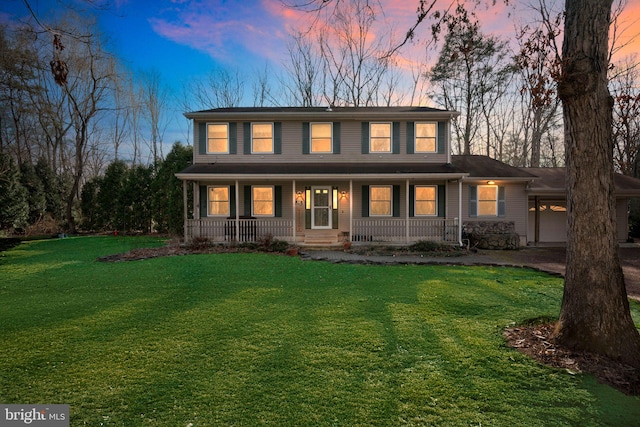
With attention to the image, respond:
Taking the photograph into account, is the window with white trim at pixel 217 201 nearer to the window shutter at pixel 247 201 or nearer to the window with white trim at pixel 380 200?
the window shutter at pixel 247 201

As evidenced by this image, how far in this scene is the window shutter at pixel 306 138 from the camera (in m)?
14.1

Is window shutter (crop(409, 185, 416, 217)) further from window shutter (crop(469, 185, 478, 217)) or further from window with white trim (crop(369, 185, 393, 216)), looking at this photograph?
window shutter (crop(469, 185, 478, 217))

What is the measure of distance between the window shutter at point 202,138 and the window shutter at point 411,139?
934cm

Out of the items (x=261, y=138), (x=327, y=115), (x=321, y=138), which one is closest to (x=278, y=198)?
(x=261, y=138)

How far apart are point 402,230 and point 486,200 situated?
173 inches

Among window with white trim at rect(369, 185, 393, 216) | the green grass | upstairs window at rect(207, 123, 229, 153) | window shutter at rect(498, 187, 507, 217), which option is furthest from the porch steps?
window shutter at rect(498, 187, 507, 217)

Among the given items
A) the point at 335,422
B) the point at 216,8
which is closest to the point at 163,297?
the point at 335,422

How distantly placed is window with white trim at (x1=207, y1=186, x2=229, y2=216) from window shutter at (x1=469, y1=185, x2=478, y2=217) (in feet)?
36.7

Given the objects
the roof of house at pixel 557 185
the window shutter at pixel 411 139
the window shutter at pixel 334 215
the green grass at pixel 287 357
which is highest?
the window shutter at pixel 411 139

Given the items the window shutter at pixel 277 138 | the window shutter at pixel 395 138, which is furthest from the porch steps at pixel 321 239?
the window shutter at pixel 395 138

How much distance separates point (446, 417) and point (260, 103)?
26381 mm

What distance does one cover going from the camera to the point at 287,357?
3396 millimetres

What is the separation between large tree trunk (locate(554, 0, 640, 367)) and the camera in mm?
3627

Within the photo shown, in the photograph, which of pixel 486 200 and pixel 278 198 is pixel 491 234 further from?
pixel 278 198
